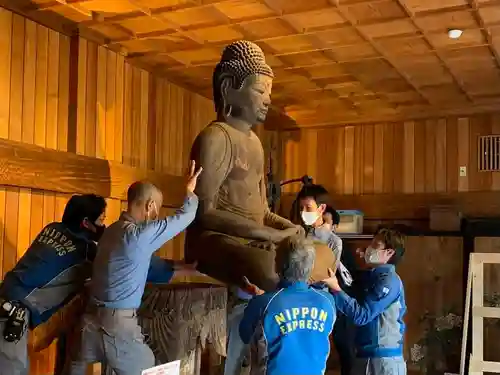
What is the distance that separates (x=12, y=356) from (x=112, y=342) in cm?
58

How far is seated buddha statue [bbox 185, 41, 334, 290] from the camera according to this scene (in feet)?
8.56

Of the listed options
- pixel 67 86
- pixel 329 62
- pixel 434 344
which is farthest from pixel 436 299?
pixel 67 86

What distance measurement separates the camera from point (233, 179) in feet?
9.09

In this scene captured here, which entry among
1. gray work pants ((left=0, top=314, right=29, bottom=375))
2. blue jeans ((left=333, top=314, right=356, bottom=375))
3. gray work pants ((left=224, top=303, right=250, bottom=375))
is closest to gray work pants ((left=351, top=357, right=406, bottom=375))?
gray work pants ((left=224, top=303, right=250, bottom=375))

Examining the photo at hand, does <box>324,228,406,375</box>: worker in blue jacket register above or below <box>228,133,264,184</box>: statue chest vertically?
below

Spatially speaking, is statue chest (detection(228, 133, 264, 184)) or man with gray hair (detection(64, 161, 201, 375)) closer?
man with gray hair (detection(64, 161, 201, 375))

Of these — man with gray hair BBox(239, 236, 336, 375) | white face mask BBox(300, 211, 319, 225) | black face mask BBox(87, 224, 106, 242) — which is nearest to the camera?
man with gray hair BBox(239, 236, 336, 375)

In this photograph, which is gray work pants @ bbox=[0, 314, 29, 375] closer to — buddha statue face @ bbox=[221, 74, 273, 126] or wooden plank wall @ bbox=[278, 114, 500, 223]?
buddha statue face @ bbox=[221, 74, 273, 126]

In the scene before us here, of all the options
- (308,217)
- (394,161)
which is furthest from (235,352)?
(394,161)

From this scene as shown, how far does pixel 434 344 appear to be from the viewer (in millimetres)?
5238

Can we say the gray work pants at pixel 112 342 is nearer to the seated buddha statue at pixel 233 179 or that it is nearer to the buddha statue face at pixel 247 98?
the seated buddha statue at pixel 233 179

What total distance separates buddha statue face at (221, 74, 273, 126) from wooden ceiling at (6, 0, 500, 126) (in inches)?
37.3

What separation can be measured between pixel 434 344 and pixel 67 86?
3354mm

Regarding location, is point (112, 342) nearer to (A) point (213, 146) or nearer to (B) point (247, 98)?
(A) point (213, 146)
